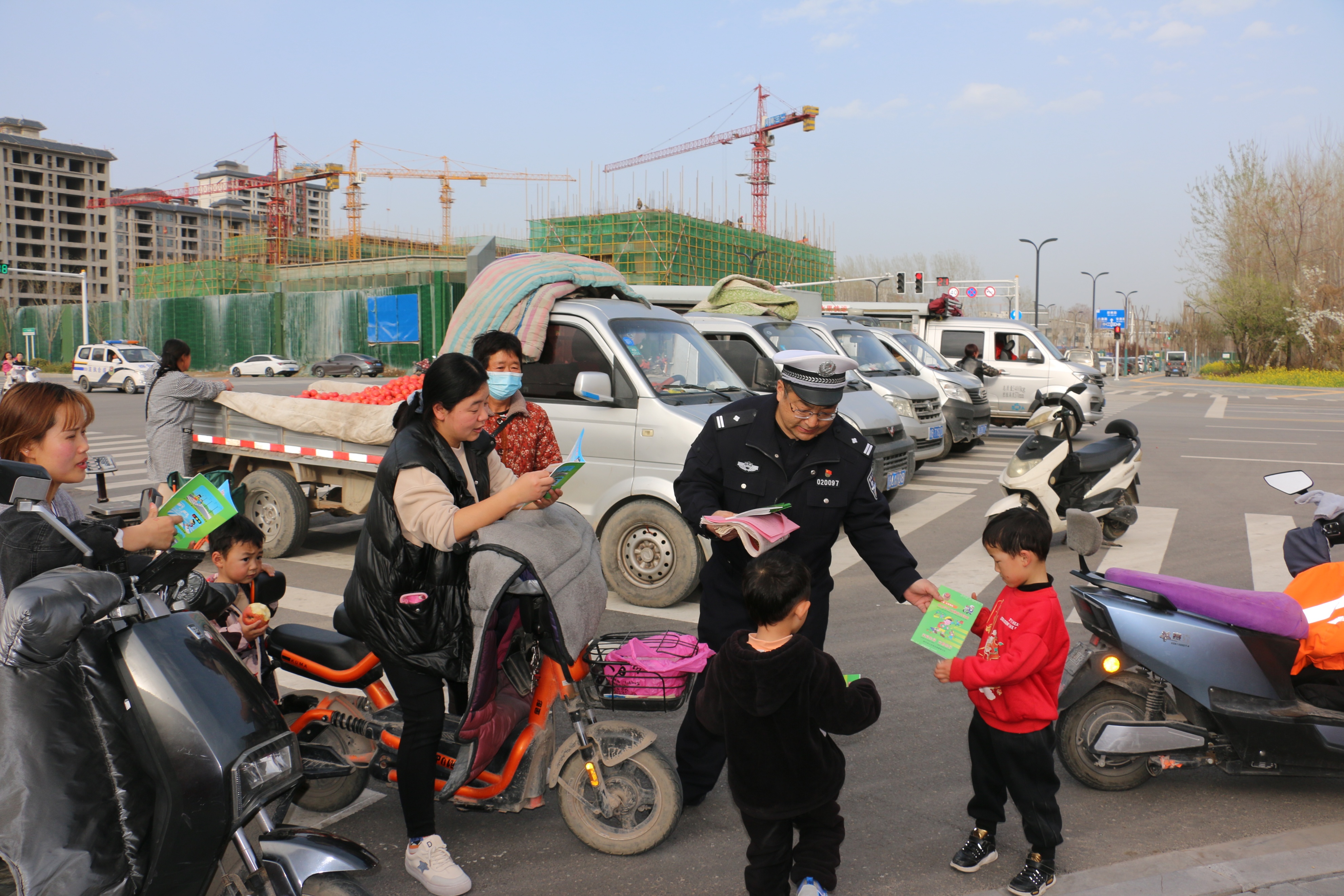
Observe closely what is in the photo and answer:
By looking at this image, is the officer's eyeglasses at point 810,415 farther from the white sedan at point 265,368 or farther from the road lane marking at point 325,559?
the white sedan at point 265,368

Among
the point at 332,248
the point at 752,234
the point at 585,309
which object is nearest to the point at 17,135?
the point at 332,248

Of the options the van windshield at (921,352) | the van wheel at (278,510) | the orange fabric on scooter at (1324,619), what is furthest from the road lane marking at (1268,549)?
the van wheel at (278,510)

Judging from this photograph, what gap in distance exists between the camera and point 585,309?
744 cm

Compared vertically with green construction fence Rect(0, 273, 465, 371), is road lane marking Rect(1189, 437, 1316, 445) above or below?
below

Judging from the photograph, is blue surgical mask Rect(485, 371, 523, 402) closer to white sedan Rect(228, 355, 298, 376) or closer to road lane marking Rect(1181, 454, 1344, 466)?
road lane marking Rect(1181, 454, 1344, 466)

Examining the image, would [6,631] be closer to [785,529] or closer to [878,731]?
[785,529]

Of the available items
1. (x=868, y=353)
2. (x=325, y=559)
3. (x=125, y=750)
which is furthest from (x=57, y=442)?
(x=868, y=353)

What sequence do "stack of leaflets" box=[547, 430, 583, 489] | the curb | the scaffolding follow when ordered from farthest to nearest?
the scaffolding < the curb < "stack of leaflets" box=[547, 430, 583, 489]

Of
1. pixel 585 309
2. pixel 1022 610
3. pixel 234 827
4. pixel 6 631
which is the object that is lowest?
pixel 234 827

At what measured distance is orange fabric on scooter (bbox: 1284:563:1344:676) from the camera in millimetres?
3771

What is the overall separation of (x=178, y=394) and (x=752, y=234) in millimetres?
69695

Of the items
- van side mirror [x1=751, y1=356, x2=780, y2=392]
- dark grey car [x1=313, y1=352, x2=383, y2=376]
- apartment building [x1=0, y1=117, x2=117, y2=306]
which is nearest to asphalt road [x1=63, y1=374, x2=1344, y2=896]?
van side mirror [x1=751, y1=356, x2=780, y2=392]

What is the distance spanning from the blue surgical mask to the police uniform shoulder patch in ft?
5.29

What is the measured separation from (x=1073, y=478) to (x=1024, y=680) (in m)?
6.05
